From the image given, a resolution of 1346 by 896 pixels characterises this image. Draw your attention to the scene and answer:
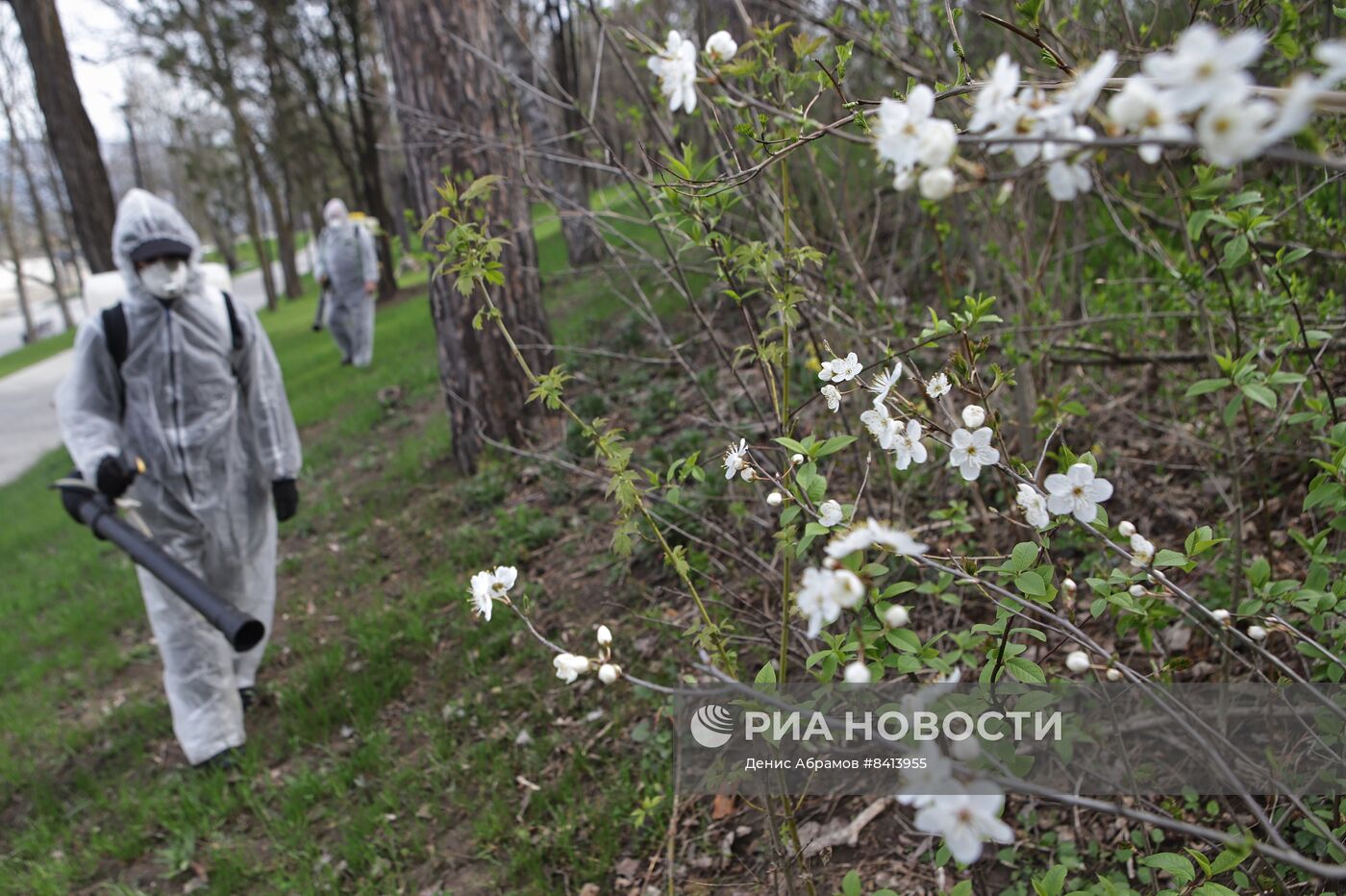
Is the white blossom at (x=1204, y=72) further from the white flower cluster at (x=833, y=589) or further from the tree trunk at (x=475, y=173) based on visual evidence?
the tree trunk at (x=475, y=173)

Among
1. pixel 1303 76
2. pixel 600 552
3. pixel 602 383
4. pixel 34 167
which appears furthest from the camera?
pixel 34 167

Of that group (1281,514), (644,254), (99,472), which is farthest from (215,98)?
(1281,514)

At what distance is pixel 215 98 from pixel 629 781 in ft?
60.6

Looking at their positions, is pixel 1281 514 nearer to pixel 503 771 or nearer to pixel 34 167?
pixel 503 771

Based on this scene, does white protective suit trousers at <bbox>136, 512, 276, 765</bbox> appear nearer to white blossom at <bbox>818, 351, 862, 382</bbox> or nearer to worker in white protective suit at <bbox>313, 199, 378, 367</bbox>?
white blossom at <bbox>818, 351, 862, 382</bbox>

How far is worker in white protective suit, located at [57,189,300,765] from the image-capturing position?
3570mm

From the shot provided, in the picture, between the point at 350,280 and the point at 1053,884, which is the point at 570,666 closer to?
the point at 1053,884

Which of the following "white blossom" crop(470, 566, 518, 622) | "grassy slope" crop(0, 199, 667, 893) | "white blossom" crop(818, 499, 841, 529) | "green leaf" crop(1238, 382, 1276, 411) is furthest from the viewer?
"grassy slope" crop(0, 199, 667, 893)

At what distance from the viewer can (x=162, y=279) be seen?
3.62 m

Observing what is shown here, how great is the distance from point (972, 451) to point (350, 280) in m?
10.1

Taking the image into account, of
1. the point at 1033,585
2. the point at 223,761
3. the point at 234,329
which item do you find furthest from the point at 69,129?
the point at 1033,585

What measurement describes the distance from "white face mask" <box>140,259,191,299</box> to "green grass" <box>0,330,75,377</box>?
23331 mm

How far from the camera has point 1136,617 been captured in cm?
167

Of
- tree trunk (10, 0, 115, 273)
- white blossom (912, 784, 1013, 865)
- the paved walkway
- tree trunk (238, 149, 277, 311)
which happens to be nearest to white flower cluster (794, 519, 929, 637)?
white blossom (912, 784, 1013, 865)
